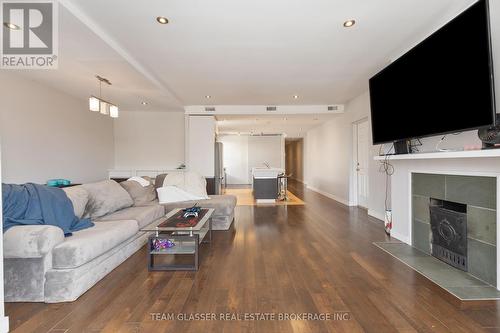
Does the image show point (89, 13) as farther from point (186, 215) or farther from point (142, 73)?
point (186, 215)

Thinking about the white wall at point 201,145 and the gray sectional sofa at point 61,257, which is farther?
the white wall at point 201,145

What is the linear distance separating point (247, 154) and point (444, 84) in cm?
981

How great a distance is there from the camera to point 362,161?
5797 millimetres

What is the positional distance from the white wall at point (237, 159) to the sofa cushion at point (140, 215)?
26.7ft

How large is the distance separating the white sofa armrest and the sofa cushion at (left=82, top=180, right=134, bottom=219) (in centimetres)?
113

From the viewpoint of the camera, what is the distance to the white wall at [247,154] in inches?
472

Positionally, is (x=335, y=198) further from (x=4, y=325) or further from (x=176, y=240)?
(x=4, y=325)

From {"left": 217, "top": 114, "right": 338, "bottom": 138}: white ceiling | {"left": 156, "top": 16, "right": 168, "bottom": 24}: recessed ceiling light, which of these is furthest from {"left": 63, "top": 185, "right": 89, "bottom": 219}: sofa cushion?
{"left": 217, "top": 114, "right": 338, "bottom": 138}: white ceiling

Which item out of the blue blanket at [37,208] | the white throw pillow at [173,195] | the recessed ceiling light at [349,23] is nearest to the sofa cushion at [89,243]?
the blue blanket at [37,208]

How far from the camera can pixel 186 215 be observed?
307 centimetres

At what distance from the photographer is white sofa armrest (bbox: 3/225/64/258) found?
1.91 metres

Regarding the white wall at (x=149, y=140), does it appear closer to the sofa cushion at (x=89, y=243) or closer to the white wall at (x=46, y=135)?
the white wall at (x=46, y=135)

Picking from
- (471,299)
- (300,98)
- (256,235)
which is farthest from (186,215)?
(300,98)

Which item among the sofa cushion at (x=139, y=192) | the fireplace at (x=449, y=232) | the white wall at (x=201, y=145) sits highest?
the white wall at (x=201, y=145)
